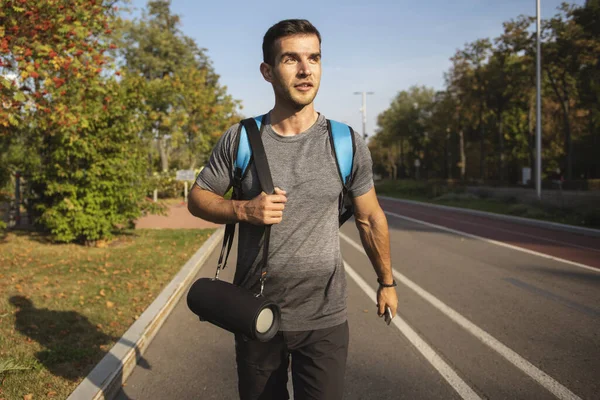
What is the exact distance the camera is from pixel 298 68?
2238 millimetres

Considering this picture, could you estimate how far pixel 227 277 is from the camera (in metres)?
9.01

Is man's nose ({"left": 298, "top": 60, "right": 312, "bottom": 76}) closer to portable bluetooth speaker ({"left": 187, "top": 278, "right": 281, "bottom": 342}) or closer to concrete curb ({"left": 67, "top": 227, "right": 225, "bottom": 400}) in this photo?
portable bluetooth speaker ({"left": 187, "top": 278, "right": 281, "bottom": 342})

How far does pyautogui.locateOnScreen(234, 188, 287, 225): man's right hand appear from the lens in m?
2.04

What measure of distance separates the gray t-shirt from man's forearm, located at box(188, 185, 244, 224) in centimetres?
9

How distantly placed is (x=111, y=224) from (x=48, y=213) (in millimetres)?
1361

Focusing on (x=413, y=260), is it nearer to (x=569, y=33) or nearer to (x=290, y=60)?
(x=290, y=60)

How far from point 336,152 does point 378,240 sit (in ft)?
1.53

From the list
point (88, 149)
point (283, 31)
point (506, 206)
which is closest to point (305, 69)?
point (283, 31)

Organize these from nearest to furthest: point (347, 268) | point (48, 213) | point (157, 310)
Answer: point (157, 310)
point (347, 268)
point (48, 213)

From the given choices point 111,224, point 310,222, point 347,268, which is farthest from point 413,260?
point 310,222

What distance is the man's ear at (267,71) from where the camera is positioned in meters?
2.32

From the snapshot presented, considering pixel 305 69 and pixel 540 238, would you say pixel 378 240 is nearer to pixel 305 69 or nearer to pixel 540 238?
pixel 305 69

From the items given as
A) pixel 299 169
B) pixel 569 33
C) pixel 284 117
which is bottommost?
pixel 299 169

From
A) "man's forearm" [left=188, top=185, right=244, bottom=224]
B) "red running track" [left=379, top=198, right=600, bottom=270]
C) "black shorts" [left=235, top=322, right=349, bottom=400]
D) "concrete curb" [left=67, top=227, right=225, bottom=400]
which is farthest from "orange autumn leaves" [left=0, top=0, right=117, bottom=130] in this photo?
"red running track" [left=379, top=198, right=600, bottom=270]
